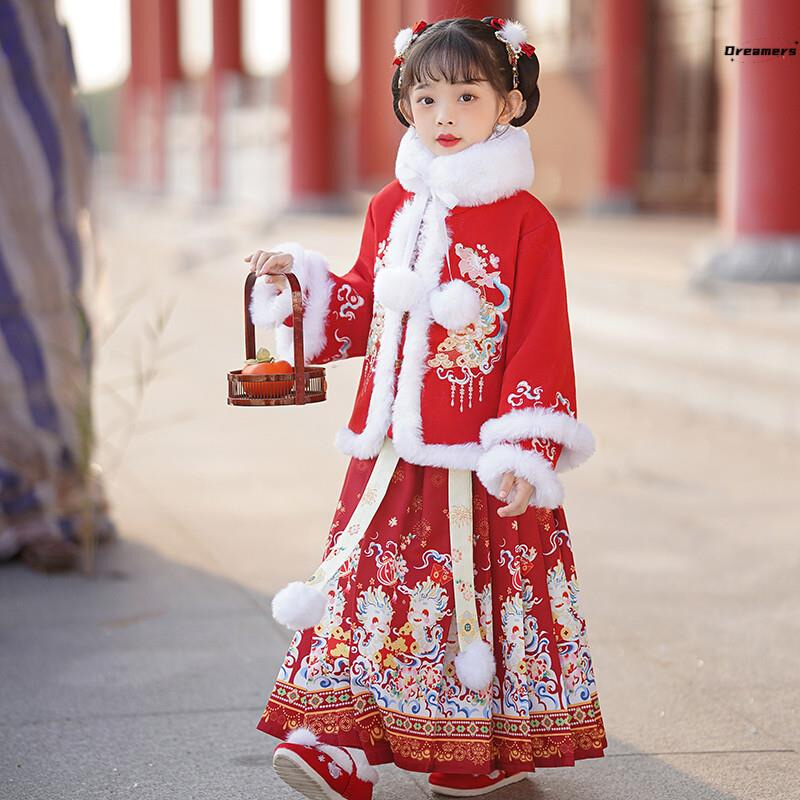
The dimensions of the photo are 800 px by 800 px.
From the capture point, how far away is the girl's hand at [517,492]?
2.40 meters

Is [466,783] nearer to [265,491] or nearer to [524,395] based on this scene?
[524,395]

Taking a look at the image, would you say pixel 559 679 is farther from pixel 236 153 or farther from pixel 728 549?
pixel 236 153

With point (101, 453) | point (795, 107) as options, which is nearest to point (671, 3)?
point (795, 107)

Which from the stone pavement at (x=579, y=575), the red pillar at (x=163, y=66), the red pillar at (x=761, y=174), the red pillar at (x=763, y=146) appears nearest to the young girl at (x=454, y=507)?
the stone pavement at (x=579, y=575)

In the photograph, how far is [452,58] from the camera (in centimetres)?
245

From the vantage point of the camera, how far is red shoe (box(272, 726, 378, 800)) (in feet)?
7.97

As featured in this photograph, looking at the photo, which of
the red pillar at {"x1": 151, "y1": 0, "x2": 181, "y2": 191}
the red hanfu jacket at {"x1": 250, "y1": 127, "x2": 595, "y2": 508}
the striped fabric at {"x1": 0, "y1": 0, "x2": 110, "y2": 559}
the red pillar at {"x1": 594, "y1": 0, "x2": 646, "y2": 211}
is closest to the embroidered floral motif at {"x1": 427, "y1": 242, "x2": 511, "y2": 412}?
the red hanfu jacket at {"x1": 250, "y1": 127, "x2": 595, "y2": 508}

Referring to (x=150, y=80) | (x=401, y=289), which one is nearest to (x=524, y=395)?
(x=401, y=289)

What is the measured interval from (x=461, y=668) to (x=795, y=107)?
5585mm

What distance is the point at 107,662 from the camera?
344 cm

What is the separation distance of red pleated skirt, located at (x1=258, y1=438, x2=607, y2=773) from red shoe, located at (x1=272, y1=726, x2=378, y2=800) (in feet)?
0.10

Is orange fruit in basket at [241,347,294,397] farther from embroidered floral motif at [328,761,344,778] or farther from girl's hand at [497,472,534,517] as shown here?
embroidered floral motif at [328,761,344,778]

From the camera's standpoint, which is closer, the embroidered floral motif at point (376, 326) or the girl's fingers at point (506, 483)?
the girl's fingers at point (506, 483)

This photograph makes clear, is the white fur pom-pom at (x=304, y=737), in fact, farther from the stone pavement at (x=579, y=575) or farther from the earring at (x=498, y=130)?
the earring at (x=498, y=130)
